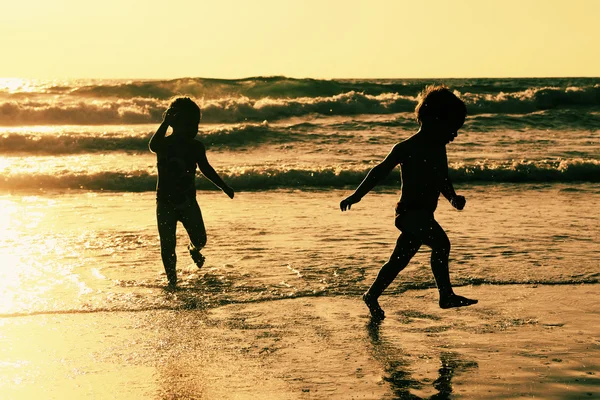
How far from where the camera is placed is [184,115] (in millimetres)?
7227

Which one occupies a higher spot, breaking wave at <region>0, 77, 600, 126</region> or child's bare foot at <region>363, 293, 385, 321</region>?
breaking wave at <region>0, 77, 600, 126</region>

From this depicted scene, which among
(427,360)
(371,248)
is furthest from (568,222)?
(427,360)

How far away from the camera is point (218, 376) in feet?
15.1

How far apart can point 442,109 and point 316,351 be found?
6.10ft

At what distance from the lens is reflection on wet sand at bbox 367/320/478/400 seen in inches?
169

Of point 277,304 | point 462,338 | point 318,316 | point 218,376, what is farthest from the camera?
point 277,304

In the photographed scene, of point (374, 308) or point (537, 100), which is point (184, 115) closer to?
point (374, 308)

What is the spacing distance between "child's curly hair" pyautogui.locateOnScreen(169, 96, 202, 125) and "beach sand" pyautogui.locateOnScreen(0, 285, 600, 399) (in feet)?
5.82

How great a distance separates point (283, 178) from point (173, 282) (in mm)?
8857

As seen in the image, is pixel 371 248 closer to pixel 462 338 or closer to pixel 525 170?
pixel 462 338

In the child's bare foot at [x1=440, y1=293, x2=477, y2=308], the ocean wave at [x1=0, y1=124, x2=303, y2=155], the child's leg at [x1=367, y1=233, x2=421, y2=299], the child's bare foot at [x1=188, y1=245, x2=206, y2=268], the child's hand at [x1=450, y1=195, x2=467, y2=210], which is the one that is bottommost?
the ocean wave at [x1=0, y1=124, x2=303, y2=155]

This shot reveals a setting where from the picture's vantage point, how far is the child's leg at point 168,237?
716 cm

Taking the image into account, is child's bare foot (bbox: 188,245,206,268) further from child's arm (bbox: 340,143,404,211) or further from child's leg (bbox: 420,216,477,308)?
child's leg (bbox: 420,216,477,308)

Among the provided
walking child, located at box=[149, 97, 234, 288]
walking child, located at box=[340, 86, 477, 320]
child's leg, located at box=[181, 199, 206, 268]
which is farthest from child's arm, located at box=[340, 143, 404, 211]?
child's leg, located at box=[181, 199, 206, 268]
